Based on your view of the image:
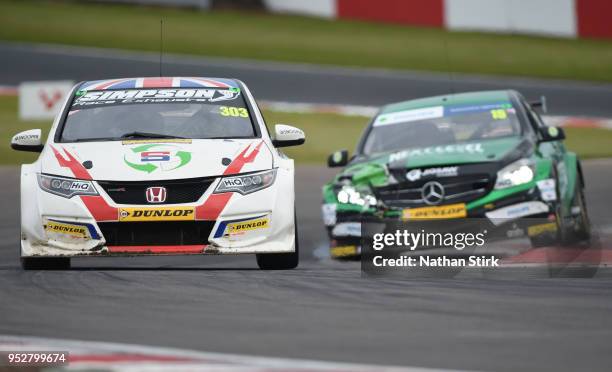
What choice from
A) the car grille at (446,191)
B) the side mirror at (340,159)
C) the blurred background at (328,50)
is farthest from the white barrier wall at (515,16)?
the car grille at (446,191)

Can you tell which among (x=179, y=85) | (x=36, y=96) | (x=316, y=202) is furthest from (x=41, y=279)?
(x=36, y=96)

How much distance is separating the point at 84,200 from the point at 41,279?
0.54 meters

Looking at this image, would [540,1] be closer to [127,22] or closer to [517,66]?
[517,66]

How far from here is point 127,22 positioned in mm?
30234

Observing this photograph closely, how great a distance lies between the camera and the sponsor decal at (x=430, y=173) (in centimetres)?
1098

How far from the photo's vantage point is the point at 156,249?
30.2 feet

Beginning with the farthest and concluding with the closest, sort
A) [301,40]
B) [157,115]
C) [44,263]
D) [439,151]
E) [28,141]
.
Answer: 1. [301,40]
2. [439,151]
3. [157,115]
4. [28,141]
5. [44,263]

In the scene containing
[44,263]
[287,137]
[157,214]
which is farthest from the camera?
[287,137]

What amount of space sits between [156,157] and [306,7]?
69.8 feet

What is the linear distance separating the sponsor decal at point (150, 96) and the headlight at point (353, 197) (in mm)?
1185

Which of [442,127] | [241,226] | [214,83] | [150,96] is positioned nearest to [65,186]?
[241,226]

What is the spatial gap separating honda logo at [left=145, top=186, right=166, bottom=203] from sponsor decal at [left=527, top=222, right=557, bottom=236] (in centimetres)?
283

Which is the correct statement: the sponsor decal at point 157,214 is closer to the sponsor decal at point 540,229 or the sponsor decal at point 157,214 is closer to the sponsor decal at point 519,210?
the sponsor decal at point 519,210

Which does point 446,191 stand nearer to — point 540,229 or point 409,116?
point 540,229
